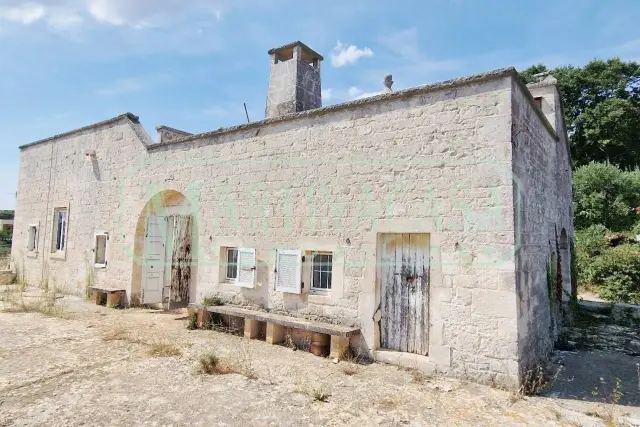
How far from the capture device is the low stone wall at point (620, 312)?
335 inches

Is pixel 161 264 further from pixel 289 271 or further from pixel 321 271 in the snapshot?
pixel 321 271

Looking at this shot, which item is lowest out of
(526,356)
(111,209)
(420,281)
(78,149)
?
(526,356)

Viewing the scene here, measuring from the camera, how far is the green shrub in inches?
455

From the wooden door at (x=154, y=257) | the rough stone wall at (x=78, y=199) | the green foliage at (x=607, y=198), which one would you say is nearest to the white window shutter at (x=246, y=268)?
the wooden door at (x=154, y=257)

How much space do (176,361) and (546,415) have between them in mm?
4406

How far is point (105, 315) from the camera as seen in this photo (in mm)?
8023

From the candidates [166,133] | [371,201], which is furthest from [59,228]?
[371,201]

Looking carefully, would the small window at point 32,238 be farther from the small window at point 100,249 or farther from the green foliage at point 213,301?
the green foliage at point 213,301

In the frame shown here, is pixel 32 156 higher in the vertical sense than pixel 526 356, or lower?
higher

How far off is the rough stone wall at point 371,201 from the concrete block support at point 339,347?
0.25m

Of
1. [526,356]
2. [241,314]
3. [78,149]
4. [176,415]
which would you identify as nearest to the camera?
[176,415]

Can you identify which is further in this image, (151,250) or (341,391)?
(151,250)

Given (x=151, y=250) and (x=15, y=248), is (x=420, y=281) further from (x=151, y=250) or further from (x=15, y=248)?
(x=15, y=248)

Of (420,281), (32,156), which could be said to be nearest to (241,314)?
(420,281)
